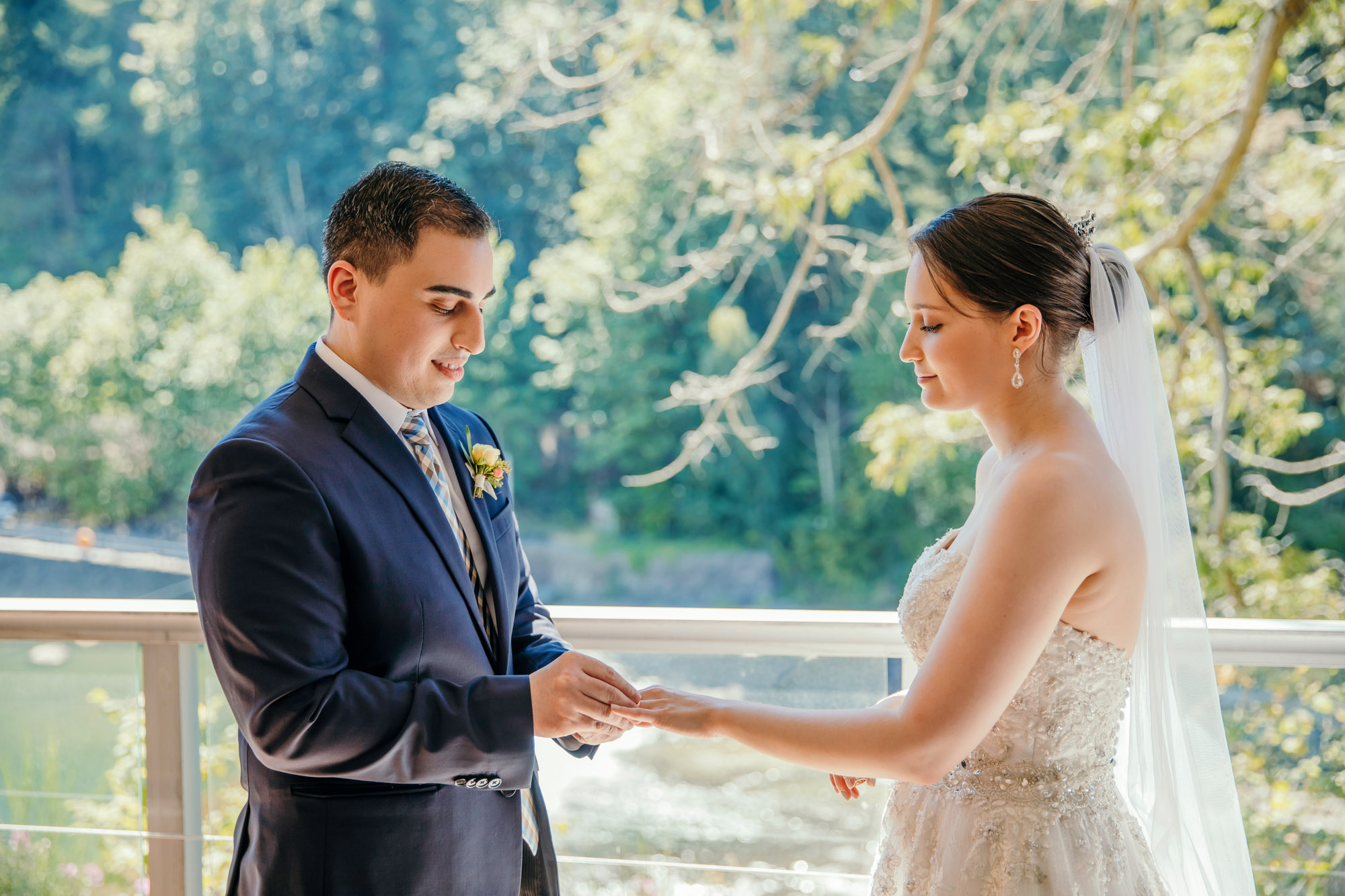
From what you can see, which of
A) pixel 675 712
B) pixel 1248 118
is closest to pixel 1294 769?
pixel 675 712

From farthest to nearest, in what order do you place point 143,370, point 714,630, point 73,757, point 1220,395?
point 143,370, point 1220,395, point 73,757, point 714,630

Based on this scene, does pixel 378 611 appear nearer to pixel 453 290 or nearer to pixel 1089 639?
pixel 453 290

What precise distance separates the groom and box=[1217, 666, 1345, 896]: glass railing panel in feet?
4.85

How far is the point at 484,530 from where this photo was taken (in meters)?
1.77

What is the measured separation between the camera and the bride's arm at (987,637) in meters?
1.43

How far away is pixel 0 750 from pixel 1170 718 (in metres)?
2.58

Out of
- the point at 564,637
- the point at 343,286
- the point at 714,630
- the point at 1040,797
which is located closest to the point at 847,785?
the point at 1040,797

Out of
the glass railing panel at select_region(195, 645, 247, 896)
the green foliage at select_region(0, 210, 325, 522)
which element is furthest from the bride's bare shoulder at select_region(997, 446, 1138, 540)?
the green foliage at select_region(0, 210, 325, 522)

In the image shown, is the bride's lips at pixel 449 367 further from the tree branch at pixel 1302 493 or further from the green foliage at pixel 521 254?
the green foliage at pixel 521 254

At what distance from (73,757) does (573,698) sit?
5.17 ft

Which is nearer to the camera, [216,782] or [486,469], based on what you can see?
[486,469]

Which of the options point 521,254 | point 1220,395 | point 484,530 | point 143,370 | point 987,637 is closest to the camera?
point 987,637

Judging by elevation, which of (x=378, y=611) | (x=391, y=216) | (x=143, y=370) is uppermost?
(x=143, y=370)

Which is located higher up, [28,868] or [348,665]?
[348,665]
